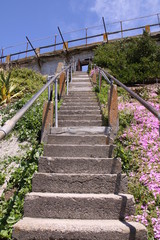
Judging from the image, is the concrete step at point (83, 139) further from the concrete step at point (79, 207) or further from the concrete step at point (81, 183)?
the concrete step at point (79, 207)

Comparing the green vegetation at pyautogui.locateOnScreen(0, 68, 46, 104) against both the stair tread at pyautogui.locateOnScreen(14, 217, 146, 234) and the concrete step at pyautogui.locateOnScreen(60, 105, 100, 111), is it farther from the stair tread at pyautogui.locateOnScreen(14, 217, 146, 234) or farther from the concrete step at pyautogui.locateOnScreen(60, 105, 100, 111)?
the stair tread at pyautogui.locateOnScreen(14, 217, 146, 234)

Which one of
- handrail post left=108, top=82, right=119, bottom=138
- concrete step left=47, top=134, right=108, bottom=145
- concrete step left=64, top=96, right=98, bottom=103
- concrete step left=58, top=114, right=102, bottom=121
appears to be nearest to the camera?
concrete step left=47, top=134, right=108, bottom=145

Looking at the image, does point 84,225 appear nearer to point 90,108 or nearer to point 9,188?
point 9,188

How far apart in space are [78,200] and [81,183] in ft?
1.09

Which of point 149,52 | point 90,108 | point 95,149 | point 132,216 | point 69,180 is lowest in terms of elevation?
point 132,216

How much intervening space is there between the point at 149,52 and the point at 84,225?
10.4m

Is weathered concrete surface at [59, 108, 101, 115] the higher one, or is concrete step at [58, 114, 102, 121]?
weathered concrete surface at [59, 108, 101, 115]

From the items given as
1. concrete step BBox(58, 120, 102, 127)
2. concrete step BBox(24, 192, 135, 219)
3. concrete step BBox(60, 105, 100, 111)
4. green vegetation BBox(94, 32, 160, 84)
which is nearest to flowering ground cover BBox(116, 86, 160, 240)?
concrete step BBox(24, 192, 135, 219)

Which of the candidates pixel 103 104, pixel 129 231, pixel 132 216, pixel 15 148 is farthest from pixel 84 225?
pixel 103 104

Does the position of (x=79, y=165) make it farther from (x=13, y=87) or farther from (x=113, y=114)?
(x=13, y=87)

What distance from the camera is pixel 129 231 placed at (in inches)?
79.8

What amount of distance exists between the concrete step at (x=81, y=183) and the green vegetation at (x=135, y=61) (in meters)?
7.37

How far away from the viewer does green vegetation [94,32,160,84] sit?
9445 millimetres

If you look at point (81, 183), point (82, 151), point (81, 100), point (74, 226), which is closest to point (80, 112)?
point (81, 100)
